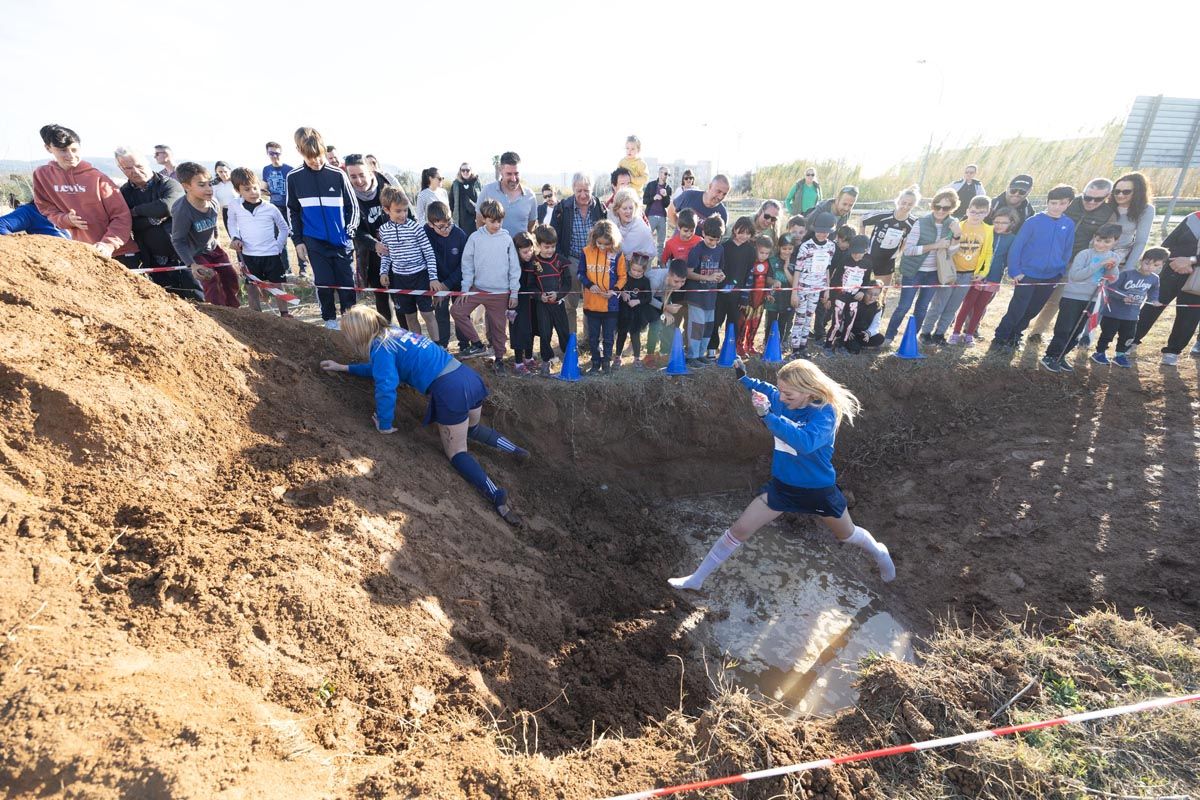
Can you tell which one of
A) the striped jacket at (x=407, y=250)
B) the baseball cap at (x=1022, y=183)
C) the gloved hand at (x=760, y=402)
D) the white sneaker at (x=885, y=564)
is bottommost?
the white sneaker at (x=885, y=564)

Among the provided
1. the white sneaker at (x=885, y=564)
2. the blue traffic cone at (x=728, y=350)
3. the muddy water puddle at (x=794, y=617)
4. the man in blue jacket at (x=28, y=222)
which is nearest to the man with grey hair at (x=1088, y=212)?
the blue traffic cone at (x=728, y=350)

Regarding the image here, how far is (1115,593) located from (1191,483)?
1.81 m

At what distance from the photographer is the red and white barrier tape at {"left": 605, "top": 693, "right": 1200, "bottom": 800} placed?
2289 mm

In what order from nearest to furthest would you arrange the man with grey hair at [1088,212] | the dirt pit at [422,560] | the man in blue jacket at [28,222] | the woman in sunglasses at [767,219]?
the dirt pit at [422,560] → the man in blue jacket at [28,222] → the woman in sunglasses at [767,219] → the man with grey hair at [1088,212]

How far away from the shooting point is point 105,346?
3.39 meters

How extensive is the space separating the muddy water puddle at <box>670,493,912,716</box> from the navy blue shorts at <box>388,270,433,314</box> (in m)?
3.81

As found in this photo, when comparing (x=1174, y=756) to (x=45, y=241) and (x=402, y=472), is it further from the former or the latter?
(x=45, y=241)

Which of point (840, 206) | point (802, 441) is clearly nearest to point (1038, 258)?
Result: point (840, 206)

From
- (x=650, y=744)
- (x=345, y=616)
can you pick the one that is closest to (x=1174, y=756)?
(x=650, y=744)

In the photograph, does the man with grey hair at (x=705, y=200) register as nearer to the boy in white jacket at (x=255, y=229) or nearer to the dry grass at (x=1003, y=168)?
the boy in white jacket at (x=255, y=229)

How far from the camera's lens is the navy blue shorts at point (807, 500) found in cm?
393

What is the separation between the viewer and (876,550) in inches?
176

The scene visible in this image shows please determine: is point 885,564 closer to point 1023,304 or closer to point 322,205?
point 1023,304

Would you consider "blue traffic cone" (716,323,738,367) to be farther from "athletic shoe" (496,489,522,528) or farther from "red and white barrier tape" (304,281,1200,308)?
"athletic shoe" (496,489,522,528)
